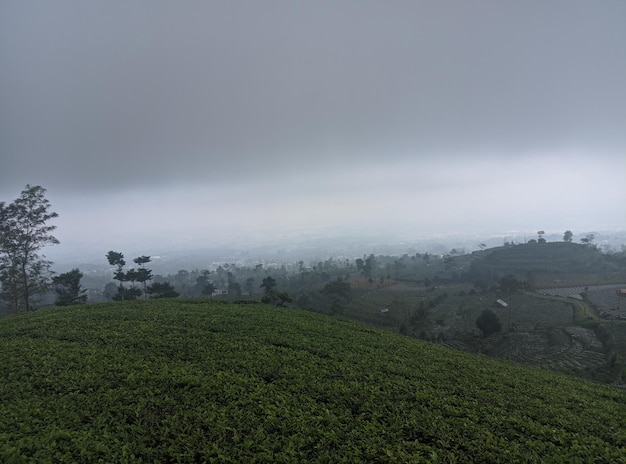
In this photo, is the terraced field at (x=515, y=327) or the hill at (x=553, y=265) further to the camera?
the hill at (x=553, y=265)

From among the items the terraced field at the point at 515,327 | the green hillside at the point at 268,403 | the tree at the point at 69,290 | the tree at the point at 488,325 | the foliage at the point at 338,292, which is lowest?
the terraced field at the point at 515,327

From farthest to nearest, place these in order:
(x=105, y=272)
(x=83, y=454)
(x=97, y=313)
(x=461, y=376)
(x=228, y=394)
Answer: (x=105, y=272) → (x=97, y=313) → (x=461, y=376) → (x=228, y=394) → (x=83, y=454)

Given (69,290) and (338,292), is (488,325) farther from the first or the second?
(69,290)

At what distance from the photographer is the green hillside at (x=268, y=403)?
5098 millimetres

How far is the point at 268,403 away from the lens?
6238 millimetres

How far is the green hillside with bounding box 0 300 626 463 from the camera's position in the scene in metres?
→ 5.10

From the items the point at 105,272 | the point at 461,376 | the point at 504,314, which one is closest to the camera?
the point at 461,376

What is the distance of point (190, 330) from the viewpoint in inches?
396

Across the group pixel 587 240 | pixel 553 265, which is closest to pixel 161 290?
pixel 553 265

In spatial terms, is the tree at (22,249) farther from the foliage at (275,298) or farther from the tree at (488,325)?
the tree at (488,325)

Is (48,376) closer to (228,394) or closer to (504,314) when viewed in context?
(228,394)

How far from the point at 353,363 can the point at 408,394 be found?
1.87 metres

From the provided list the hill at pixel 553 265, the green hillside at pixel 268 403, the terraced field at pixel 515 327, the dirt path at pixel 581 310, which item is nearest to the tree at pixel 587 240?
the hill at pixel 553 265

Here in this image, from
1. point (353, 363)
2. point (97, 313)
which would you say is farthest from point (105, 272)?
point (353, 363)
